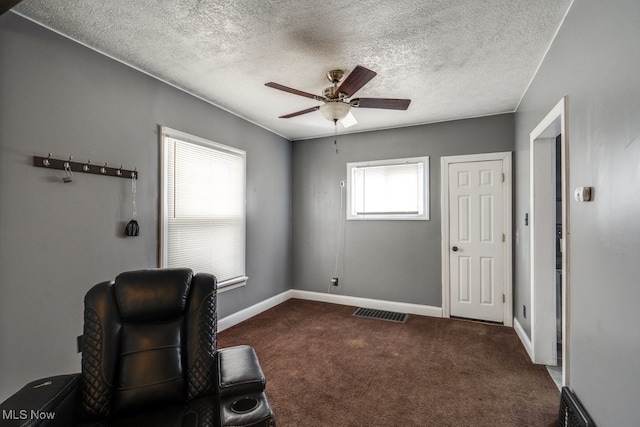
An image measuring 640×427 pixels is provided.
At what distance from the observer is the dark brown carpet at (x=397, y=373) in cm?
204

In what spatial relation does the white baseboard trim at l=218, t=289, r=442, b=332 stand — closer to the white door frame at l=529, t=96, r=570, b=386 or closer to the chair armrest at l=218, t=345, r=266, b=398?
the white door frame at l=529, t=96, r=570, b=386

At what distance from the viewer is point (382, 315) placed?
407cm

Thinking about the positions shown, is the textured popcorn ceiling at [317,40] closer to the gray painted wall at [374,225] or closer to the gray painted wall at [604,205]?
the gray painted wall at [604,205]

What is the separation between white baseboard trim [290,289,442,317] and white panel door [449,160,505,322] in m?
0.30

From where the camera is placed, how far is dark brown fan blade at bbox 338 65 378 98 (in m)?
2.01

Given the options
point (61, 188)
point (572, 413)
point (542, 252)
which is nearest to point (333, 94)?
point (61, 188)

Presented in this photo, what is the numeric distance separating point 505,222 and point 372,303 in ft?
6.78

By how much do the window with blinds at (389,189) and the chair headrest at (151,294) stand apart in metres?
3.20

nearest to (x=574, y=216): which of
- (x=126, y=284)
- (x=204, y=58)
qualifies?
(x=126, y=284)

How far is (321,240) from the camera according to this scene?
4770 millimetres

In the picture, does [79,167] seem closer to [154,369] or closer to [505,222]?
[154,369]

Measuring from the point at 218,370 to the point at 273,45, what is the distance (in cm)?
221

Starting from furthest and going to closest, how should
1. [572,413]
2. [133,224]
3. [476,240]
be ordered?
[476,240]
[133,224]
[572,413]

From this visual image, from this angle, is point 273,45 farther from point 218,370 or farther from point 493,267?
point 493,267
